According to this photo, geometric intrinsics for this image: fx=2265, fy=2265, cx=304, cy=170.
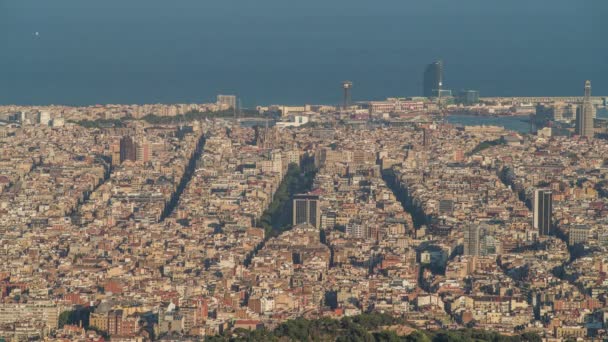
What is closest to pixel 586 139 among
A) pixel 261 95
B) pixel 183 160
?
pixel 183 160

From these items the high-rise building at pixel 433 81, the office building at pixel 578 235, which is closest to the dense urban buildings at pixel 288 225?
the office building at pixel 578 235

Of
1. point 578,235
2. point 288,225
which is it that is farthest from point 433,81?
point 578,235

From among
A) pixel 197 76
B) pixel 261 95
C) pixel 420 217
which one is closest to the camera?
pixel 420 217

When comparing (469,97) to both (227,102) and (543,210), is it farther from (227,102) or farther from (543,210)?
(543,210)

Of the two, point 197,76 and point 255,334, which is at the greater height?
point 197,76

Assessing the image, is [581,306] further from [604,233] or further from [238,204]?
[238,204]

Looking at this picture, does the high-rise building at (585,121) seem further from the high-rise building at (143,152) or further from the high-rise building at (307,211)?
the high-rise building at (307,211)
